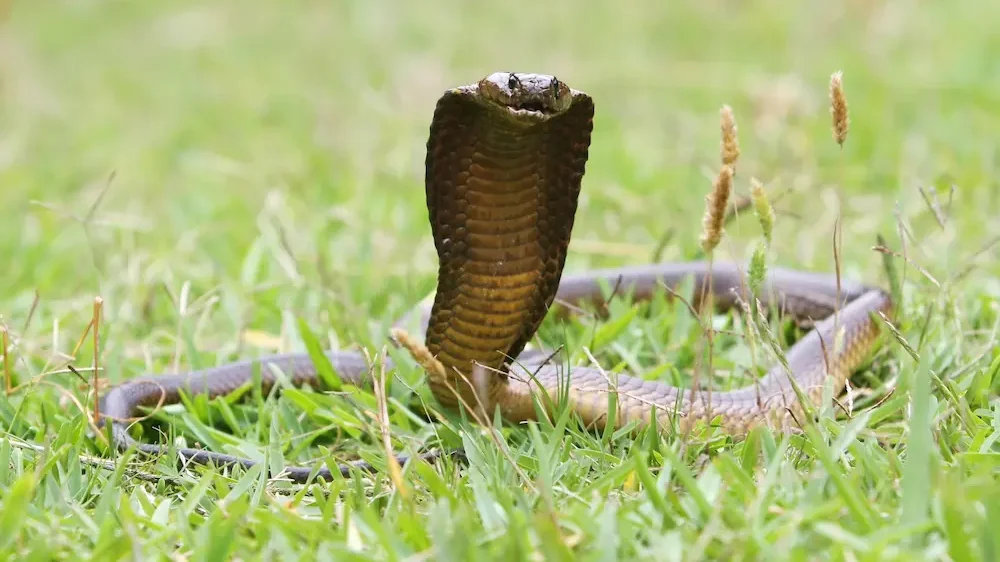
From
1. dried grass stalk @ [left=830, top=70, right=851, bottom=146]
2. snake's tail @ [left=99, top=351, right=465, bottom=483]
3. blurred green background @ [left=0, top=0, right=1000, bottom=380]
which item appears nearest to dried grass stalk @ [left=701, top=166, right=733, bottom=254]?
dried grass stalk @ [left=830, top=70, right=851, bottom=146]

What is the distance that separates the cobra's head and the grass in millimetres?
635

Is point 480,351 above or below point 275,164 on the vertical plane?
above

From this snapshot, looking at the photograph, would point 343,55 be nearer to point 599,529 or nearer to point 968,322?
point 968,322

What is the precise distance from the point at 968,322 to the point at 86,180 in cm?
486

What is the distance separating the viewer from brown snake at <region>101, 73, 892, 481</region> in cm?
227

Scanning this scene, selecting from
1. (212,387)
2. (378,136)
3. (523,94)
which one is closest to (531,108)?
(523,94)

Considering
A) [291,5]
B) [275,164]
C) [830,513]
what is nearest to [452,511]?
[830,513]

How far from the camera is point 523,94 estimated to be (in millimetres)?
2180

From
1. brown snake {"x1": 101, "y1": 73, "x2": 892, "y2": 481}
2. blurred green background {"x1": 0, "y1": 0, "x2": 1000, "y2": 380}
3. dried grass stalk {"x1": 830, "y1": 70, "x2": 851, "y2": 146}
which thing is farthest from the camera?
blurred green background {"x1": 0, "y1": 0, "x2": 1000, "y2": 380}

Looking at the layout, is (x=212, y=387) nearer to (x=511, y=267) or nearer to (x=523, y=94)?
(x=511, y=267)

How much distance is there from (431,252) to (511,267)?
2.27 metres

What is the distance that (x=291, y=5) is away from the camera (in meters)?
11.2

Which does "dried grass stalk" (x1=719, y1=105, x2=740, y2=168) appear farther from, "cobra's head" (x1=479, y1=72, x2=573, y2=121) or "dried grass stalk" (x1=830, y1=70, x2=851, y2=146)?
"cobra's head" (x1=479, y1=72, x2=573, y2=121)

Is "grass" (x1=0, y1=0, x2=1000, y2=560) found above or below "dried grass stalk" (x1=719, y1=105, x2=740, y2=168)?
below
